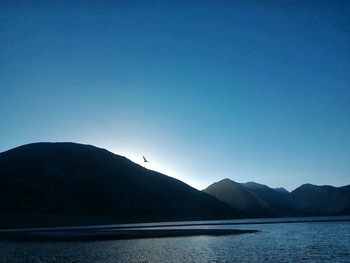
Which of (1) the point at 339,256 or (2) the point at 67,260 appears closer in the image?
(1) the point at 339,256

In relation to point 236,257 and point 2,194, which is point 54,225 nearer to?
point 2,194

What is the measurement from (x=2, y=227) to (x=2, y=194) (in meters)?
68.7

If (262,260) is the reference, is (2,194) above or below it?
above

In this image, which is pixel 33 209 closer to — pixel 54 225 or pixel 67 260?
pixel 54 225

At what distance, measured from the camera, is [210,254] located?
48250 millimetres

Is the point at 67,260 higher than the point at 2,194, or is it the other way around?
the point at 2,194

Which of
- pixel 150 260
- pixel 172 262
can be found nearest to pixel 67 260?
pixel 150 260

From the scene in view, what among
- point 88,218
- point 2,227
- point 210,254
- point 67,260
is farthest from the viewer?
point 88,218

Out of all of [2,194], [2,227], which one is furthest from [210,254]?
[2,194]

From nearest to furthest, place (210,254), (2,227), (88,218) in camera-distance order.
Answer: (210,254)
(2,227)
(88,218)

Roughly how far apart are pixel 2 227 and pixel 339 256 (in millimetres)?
125634

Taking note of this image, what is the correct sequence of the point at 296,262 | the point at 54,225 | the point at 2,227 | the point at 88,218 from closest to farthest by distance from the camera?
the point at 296,262
the point at 2,227
the point at 54,225
the point at 88,218

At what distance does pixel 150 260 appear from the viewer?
44.1 meters

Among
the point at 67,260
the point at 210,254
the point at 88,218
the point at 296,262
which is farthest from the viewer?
the point at 88,218
